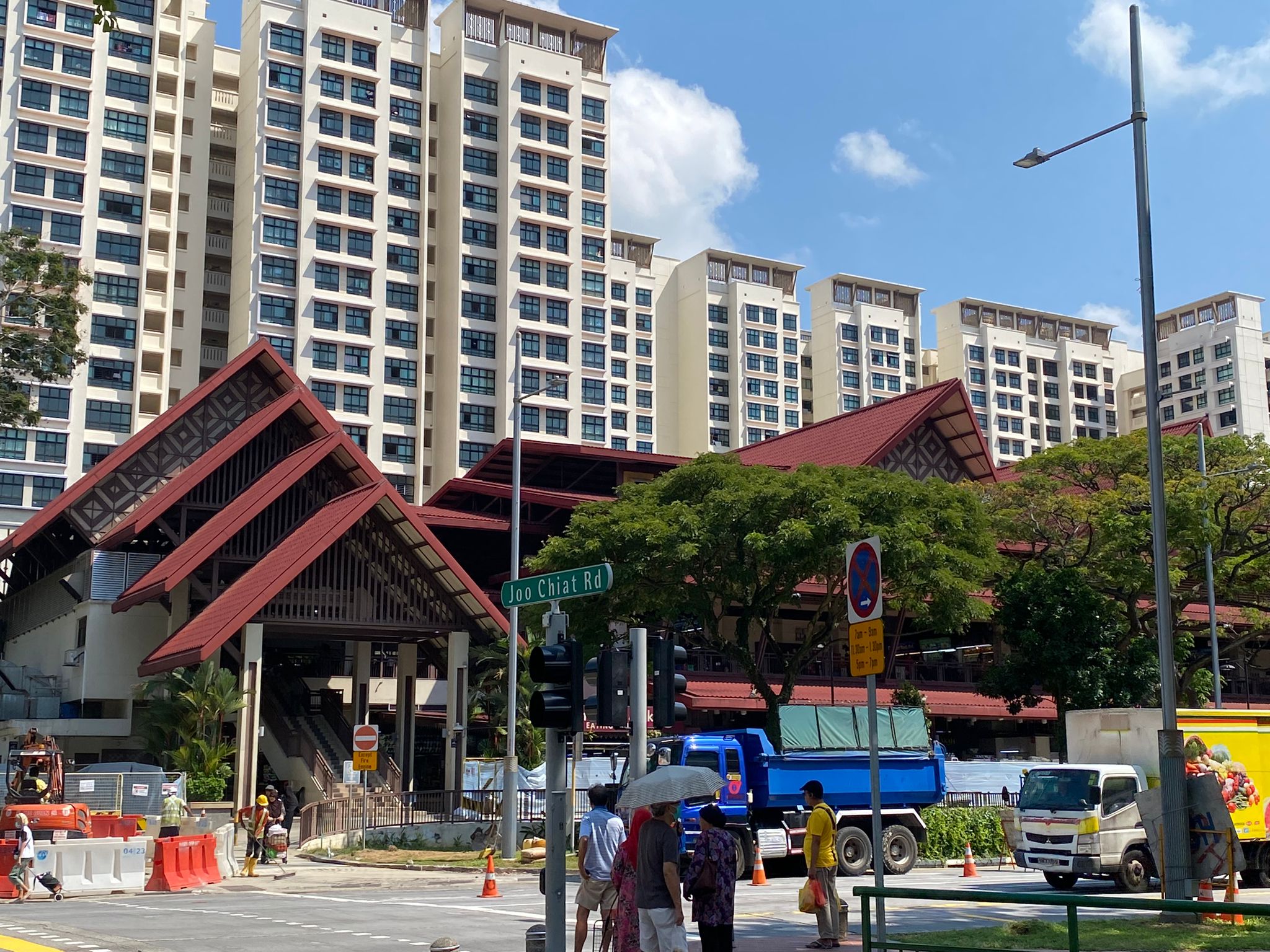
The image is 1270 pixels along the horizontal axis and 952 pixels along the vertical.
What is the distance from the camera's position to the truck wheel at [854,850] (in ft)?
83.4

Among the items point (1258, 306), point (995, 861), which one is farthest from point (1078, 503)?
point (1258, 306)

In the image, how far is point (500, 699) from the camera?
45.1 meters

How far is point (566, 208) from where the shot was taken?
304 feet

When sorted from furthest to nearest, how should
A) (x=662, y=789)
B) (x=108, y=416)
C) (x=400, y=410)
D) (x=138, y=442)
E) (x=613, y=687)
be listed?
1. (x=400, y=410)
2. (x=108, y=416)
3. (x=138, y=442)
4. (x=613, y=687)
5. (x=662, y=789)

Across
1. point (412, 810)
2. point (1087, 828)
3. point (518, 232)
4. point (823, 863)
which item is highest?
point (518, 232)

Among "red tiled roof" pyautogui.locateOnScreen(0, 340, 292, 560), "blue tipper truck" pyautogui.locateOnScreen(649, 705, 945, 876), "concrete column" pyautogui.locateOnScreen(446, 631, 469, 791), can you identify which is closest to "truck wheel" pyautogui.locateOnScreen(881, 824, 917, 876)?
"blue tipper truck" pyautogui.locateOnScreen(649, 705, 945, 876)

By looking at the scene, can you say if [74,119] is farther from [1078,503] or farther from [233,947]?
[233,947]

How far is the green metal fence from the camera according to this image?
8273 millimetres

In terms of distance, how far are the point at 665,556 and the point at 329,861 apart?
1149 cm

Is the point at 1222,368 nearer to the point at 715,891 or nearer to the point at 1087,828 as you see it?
the point at 1087,828

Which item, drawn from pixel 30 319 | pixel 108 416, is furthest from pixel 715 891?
pixel 108 416

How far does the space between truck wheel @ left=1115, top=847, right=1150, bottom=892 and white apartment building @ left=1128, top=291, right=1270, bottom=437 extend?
106m

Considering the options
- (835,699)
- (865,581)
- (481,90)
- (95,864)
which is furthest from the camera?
(481,90)

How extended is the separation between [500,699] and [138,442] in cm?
1429
